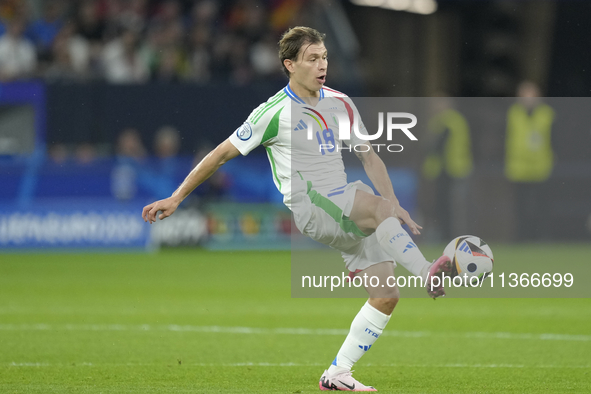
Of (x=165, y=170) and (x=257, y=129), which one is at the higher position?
(x=257, y=129)

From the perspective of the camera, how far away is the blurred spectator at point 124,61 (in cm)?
1728

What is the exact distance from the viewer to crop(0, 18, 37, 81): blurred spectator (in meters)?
16.7

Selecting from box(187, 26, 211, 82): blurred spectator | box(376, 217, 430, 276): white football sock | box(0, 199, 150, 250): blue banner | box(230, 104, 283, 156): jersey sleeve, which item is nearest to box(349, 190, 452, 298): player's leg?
box(376, 217, 430, 276): white football sock

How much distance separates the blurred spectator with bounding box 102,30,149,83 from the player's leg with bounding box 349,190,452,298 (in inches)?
481

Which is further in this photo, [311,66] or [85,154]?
[85,154]

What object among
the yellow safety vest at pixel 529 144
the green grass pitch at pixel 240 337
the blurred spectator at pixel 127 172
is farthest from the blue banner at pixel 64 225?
the yellow safety vest at pixel 529 144

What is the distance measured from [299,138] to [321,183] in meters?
0.31

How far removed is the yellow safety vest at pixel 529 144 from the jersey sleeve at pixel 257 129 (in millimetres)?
11201

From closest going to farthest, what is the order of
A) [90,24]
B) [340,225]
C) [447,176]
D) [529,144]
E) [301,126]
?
[340,225], [301,126], [529,144], [447,176], [90,24]

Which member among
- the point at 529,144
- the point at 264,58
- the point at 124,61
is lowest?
the point at 529,144

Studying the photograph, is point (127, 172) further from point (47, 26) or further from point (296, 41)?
point (296, 41)

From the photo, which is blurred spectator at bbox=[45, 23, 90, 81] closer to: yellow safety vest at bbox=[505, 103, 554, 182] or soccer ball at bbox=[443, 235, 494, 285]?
yellow safety vest at bbox=[505, 103, 554, 182]

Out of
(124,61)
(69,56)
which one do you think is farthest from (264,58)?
(69,56)

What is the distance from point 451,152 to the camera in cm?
1670
